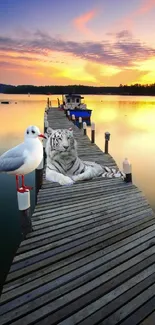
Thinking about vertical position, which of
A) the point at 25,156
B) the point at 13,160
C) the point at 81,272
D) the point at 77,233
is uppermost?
the point at 25,156

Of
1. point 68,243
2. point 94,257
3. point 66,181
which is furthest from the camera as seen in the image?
point 66,181

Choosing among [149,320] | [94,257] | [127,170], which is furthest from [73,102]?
[149,320]

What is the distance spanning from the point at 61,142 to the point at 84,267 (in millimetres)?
5262

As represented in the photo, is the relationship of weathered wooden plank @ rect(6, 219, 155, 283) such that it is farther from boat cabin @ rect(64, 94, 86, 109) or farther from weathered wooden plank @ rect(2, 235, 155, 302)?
boat cabin @ rect(64, 94, 86, 109)

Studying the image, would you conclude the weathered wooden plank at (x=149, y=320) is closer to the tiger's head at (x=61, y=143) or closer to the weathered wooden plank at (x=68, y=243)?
the weathered wooden plank at (x=68, y=243)

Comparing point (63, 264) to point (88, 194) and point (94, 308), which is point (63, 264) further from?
point (88, 194)

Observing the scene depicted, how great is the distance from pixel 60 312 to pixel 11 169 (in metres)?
2.99

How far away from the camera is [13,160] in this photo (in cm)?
535

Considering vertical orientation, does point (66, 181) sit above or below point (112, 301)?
above

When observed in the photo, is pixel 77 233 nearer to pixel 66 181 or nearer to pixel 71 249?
pixel 71 249

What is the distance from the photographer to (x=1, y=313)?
3.58 meters

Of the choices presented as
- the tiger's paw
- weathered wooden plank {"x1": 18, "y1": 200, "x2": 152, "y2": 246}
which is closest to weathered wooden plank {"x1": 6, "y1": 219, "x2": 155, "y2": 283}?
weathered wooden plank {"x1": 18, "y1": 200, "x2": 152, "y2": 246}

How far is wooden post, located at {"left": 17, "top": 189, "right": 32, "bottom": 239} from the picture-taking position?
524 centimetres

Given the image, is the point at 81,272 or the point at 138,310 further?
the point at 81,272
